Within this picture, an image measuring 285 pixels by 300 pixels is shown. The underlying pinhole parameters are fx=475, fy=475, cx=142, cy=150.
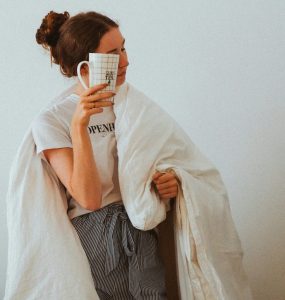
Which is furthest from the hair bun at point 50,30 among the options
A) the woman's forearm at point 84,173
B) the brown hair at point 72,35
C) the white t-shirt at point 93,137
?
the woman's forearm at point 84,173

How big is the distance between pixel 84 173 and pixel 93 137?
0.14m

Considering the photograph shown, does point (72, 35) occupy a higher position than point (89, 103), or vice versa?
point (72, 35)

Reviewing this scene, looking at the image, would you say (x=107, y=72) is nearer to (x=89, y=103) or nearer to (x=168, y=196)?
(x=89, y=103)

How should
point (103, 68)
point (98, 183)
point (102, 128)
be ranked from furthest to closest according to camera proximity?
point (102, 128)
point (98, 183)
point (103, 68)

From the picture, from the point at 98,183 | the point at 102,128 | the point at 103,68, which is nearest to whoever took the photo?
the point at 103,68

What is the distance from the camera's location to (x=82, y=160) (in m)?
0.98

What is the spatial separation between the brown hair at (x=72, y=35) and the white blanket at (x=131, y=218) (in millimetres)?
140

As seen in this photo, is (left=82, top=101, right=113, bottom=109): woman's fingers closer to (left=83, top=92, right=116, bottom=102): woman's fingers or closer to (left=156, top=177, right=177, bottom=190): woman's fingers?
(left=83, top=92, right=116, bottom=102): woman's fingers

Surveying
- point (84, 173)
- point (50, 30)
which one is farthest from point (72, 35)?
point (84, 173)

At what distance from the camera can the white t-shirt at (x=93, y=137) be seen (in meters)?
1.05

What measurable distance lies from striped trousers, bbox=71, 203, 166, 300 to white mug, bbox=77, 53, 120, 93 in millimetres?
309

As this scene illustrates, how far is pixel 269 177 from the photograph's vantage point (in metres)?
1.48

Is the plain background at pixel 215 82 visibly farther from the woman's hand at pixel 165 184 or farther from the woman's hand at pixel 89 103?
the woman's hand at pixel 89 103

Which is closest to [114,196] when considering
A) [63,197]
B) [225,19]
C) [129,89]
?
[63,197]
